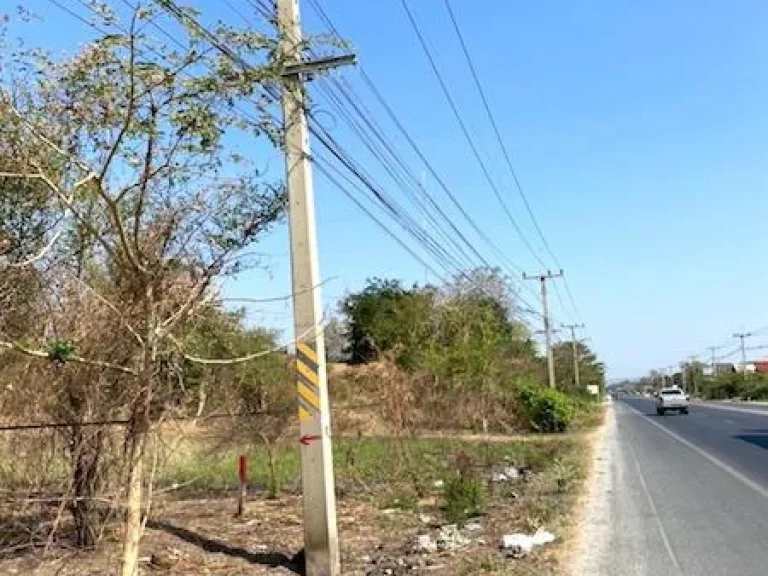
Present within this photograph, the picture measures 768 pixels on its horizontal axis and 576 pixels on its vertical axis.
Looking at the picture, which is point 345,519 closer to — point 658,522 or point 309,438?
point 309,438

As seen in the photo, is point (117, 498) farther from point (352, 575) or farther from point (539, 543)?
point (539, 543)

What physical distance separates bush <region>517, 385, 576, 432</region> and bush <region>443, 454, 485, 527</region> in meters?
24.0

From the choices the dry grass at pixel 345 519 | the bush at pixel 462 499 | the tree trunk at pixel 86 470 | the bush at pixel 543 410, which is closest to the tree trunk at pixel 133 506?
the dry grass at pixel 345 519

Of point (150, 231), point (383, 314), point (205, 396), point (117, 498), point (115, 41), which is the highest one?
point (383, 314)

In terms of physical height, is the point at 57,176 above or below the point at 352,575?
above

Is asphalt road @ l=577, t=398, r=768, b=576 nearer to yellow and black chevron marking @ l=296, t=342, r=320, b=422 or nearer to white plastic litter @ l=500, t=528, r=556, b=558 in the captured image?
white plastic litter @ l=500, t=528, r=556, b=558

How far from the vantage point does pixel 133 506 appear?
22.1ft

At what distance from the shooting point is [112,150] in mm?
6039

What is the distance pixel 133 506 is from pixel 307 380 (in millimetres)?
3928

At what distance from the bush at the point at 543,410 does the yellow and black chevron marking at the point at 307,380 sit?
29.0m

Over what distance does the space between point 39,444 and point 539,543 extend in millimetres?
5785

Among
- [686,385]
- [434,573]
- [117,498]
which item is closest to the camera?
[117,498]

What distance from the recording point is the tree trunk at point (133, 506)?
6.72 m

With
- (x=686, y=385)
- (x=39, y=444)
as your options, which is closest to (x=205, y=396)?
(x=39, y=444)
